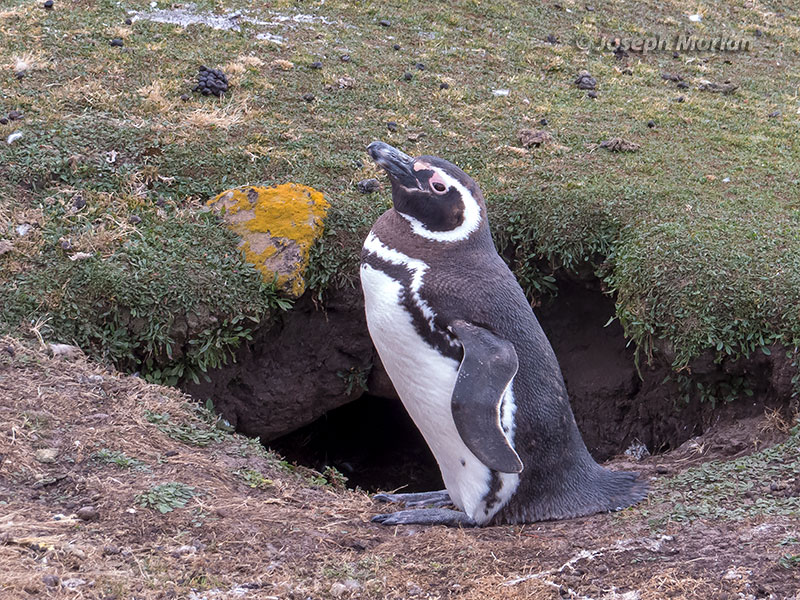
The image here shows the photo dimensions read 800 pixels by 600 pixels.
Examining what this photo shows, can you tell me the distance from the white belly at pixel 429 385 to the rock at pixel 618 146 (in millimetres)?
3629

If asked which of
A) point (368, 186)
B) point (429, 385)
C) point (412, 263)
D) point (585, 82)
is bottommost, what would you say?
point (368, 186)

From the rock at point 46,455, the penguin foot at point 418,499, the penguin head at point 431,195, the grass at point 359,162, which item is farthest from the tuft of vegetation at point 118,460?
the penguin head at point 431,195

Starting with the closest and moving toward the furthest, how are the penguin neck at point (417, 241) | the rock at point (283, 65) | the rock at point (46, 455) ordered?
the rock at point (46, 455) → the penguin neck at point (417, 241) → the rock at point (283, 65)

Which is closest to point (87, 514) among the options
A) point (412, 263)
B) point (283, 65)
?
point (412, 263)

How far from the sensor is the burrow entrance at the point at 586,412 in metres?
4.84

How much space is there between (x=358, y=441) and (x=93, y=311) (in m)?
2.46

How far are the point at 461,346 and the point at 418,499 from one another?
0.97 m

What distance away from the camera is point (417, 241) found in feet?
11.5

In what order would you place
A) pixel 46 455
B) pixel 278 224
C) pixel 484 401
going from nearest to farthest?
pixel 484 401, pixel 46 455, pixel 278 224

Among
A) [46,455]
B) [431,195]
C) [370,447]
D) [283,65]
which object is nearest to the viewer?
[46,455]

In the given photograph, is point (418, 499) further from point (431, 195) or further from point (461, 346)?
point (431, 195)

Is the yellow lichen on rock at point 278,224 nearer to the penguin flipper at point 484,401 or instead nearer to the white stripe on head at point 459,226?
the white stripe on head at point 459,226

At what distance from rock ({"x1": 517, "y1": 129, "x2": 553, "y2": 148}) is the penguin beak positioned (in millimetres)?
3222

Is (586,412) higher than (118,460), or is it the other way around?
(118,460)
